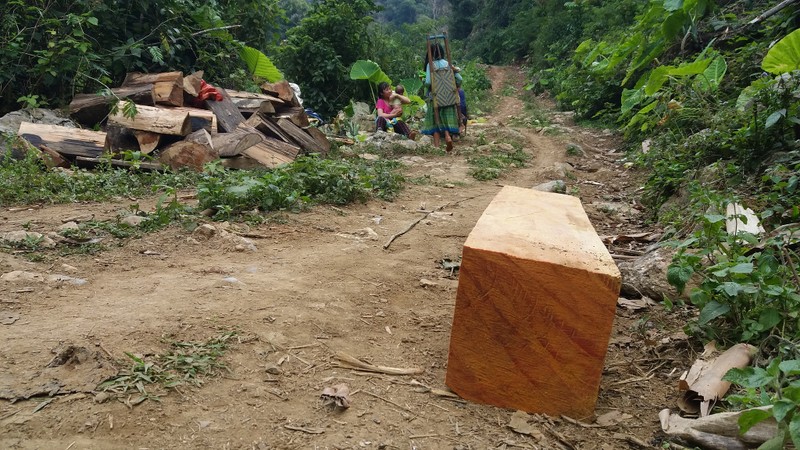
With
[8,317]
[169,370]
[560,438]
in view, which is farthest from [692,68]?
[8,317]

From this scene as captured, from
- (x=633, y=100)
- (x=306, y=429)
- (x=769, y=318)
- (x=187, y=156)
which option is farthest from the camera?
(x=633, y=100)

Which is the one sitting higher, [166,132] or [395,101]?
[395,101]

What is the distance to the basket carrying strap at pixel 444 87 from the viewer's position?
8.95m

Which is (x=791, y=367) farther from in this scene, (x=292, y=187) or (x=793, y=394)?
(x=292, y=187)

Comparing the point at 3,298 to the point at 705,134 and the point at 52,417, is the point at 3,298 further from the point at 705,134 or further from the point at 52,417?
the point at 705,134

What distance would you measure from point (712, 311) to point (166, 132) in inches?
227

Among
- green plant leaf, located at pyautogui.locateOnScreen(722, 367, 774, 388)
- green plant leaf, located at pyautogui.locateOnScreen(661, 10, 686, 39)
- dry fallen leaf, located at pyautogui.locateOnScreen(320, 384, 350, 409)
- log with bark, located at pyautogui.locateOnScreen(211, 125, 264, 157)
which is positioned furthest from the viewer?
green plant leaf, located at pyautogui.locateOnScreen(661, 10, 686, 39)

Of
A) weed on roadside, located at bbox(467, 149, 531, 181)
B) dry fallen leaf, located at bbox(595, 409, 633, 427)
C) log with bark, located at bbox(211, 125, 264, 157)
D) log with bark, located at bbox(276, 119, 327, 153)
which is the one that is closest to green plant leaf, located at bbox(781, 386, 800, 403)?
dry fallen leaf, located at bbox(595, 409, 633, 427)

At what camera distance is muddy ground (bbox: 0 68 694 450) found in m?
1.79

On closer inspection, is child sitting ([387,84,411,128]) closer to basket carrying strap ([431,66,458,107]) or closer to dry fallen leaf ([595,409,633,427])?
basket carrying strap ([431,66,458,107])

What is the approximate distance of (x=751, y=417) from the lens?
150 cm

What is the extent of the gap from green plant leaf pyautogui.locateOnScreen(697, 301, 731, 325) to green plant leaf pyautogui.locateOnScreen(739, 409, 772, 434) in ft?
2.71

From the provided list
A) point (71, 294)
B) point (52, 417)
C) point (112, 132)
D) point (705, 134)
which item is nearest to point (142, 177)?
point (112, 132)

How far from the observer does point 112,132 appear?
6.21 metres
